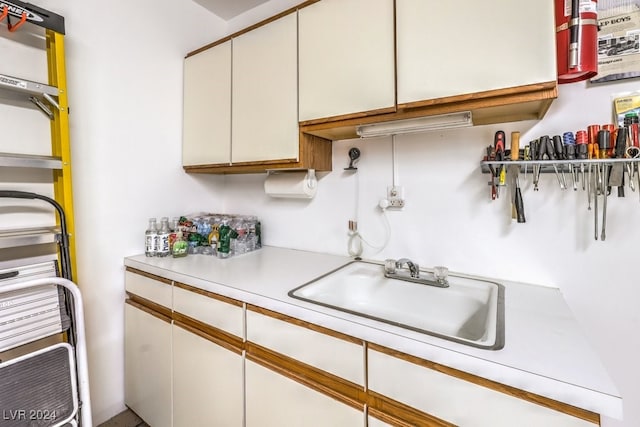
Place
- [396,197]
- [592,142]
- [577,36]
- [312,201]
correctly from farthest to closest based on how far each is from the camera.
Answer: [312,201] < [396,197] < [592,142] < [577,36]

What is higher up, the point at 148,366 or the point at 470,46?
the point at 470,46

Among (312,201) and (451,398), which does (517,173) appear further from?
(312,201)

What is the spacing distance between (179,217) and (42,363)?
1.01 metres

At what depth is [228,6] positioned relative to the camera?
6.54 feet

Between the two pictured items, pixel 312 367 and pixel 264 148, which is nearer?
pixel 312 367

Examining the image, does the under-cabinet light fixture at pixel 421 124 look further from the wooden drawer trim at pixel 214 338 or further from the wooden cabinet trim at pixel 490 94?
the wooden drawer trim at pixel 214 338

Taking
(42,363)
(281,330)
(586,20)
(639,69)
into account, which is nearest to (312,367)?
(281,330)

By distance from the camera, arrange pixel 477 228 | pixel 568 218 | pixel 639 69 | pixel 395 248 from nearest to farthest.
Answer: pixel 639 69
pixel 568 218
pixel 477 228
pixel 395 248

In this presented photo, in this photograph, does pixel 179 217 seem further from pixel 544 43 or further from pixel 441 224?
pixel 544 43

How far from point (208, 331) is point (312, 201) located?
0.88 m

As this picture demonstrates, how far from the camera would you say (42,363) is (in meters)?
→ 1.06

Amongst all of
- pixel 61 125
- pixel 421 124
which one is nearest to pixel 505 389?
pixel 421 124

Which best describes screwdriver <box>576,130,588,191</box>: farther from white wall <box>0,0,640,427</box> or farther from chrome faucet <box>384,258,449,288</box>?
chrome faucet <box>384,258,449,288</box>

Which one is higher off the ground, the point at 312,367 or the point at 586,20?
the point at 586,20
